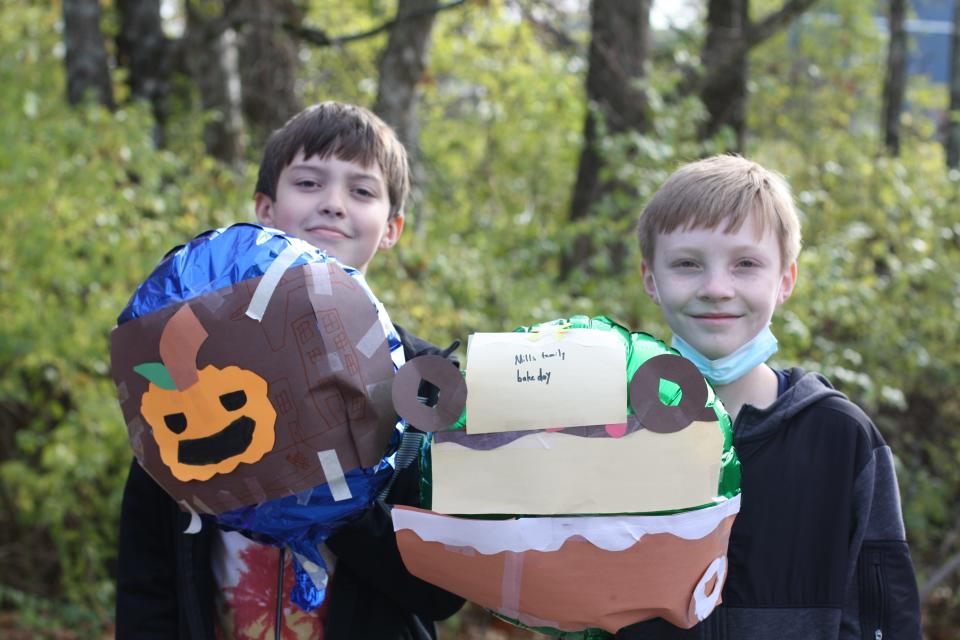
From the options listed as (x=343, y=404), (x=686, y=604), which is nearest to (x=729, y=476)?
(x=686, y=604)

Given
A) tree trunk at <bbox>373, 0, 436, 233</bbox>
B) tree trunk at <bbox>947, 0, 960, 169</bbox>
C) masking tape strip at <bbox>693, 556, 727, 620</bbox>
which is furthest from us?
tree trunk at <bbox>947, 0, 960, 169</bbox>

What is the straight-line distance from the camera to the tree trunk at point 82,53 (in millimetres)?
6430

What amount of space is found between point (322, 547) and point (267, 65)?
5546 millimetres

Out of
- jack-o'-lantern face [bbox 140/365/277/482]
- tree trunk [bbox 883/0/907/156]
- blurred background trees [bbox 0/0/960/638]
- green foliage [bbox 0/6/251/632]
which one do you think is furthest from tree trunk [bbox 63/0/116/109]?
tree trunk [bbox 883/0/907/156]

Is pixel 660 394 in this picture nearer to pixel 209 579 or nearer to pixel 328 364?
pixel 328 364

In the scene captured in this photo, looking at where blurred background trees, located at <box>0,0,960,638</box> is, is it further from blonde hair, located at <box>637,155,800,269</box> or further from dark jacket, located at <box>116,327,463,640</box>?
dark jacket, located at <box>116,327,463,640</box>

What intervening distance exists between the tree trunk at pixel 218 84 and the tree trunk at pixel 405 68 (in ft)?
3.12

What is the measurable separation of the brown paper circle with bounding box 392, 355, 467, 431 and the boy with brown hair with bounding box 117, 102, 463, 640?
293mm

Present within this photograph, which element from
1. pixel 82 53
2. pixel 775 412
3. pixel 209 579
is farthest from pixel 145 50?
pixel 775 412

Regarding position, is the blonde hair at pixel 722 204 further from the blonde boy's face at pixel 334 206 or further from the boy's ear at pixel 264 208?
the boy's ear at pixel 264 208

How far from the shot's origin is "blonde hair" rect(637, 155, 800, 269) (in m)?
2.04

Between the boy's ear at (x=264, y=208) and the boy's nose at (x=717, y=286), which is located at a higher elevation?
the boy's ear at (x=264, y=208)

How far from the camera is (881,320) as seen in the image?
17.3 ft

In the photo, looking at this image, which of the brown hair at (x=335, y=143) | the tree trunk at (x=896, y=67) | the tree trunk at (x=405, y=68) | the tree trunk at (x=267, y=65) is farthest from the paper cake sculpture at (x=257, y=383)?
the tree trunk at (x=896, y=67)
